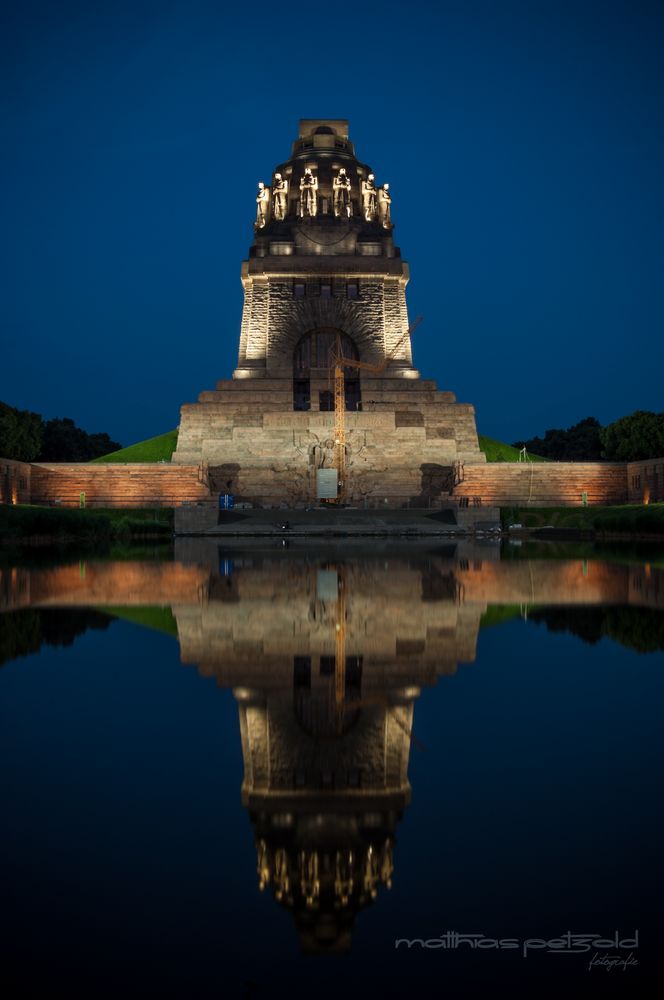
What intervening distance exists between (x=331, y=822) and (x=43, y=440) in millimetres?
69743

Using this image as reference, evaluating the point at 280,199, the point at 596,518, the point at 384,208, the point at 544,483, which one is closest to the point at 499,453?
the point at 544,483

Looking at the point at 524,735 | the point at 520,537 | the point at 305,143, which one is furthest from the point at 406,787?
the point at 305,143

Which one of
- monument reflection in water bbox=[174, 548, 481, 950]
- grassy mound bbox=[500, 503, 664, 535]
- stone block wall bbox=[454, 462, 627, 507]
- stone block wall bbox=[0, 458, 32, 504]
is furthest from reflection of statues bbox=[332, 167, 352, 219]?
monument reflection in water bbox=[174, 548, 481, 950]

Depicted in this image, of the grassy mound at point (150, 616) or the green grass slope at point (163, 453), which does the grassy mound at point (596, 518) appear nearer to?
the green grass slope at point (163, 453)

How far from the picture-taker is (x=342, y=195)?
59531 mm

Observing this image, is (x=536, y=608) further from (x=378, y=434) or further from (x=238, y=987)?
(x=378, y=434)

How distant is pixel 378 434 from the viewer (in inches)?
1937

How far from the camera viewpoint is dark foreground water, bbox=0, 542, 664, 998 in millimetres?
1816

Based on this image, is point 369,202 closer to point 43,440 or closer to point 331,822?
point 43,440

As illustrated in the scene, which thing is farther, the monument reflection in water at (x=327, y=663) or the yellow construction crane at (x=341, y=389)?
the yellow construction crane at (x=341, y=389)

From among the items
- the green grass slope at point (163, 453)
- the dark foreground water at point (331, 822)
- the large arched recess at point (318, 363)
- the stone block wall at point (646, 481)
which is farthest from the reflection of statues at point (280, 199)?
the dark foreground water at point (331, 822)

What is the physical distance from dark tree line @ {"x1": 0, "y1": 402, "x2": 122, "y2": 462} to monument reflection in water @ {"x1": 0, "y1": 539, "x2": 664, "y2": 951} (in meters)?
32.0

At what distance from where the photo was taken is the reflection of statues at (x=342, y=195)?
194 ft

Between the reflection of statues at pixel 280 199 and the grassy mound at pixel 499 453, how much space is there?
895 inches
